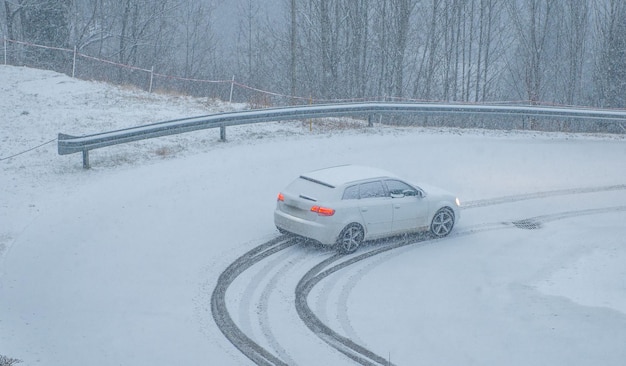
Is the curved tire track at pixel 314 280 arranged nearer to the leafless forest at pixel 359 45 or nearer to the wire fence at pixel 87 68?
the wire fence at pixel 87 68

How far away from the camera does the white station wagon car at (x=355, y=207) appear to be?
46.0 ft

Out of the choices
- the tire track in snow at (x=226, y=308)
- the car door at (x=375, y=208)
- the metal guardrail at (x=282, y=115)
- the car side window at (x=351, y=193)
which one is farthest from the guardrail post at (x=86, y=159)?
the car door at (x=375, y=208)

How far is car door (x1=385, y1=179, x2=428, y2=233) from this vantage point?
15000 mm

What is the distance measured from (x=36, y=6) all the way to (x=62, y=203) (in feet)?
62.7

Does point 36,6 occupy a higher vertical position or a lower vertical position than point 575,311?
higher

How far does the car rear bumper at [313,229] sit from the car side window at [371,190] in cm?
103

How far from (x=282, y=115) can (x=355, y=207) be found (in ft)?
24.2

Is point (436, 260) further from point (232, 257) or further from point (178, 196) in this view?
point (178, 196)

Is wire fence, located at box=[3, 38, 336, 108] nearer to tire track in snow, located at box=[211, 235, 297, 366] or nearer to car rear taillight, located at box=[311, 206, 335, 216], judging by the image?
tire track in snow, located at box=[211, 235, 297, 366]

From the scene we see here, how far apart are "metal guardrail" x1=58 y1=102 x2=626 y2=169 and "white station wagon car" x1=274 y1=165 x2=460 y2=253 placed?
541cm

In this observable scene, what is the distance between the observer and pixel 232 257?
13.7 meters

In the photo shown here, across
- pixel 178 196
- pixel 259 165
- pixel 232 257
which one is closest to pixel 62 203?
pixel 178 196

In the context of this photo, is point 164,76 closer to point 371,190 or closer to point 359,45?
point 359,45

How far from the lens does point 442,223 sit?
15.7 meters
